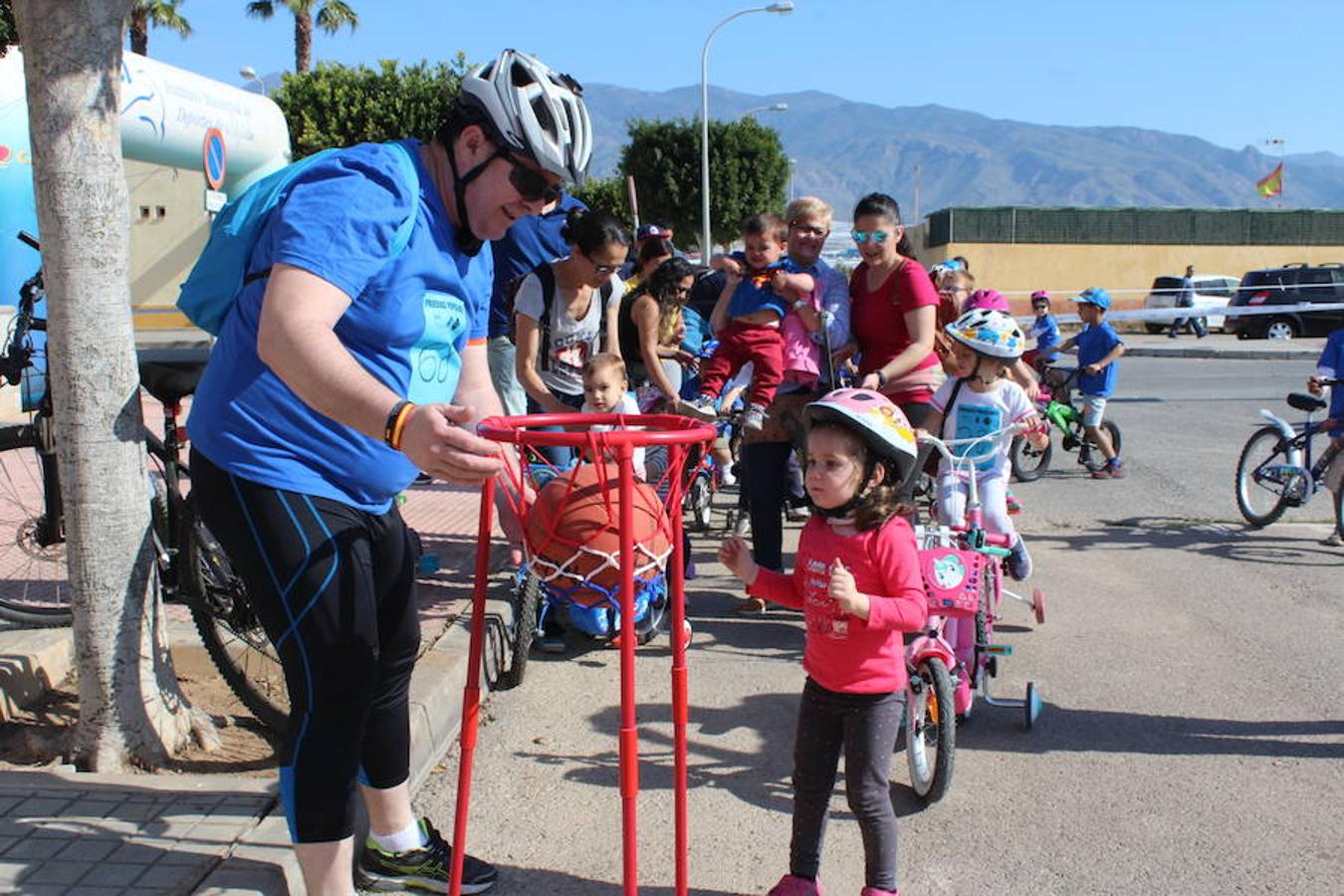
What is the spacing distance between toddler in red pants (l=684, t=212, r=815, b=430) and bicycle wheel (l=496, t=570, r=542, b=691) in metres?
1.56

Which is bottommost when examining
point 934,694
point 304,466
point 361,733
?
point 934,694

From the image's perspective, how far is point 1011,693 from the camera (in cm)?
504

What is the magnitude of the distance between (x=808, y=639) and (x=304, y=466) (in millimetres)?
1450

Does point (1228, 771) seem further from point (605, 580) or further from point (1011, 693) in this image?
point (605, 580)

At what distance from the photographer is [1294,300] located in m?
29.6

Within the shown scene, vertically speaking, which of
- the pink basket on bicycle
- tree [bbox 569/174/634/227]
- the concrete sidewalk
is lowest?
the concrete sidewalk

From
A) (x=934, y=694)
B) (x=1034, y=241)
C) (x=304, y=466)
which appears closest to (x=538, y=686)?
(x=934, y=694)

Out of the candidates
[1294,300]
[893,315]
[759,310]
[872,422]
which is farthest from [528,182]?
[1294,300]

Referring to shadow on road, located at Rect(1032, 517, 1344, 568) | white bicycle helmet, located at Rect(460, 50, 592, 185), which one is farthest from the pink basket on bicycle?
shadow on road, located at Rect(1032, 517, 1344, 568)

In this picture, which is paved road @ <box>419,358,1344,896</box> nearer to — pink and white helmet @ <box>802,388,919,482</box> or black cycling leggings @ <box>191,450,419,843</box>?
black cycling leggings @ <box>191,450,419,843</box>

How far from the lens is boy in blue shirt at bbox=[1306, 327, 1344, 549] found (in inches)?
307

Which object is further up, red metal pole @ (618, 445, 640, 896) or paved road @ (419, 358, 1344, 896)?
red metal pole @ (618, 445, 640, 896)

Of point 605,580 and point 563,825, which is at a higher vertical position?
point 605,580

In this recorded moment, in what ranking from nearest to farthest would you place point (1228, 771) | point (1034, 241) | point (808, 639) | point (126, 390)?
1. point (808, 639)
2. point (126, 390)
3. point (1228, 771)
4. point (1034, 241)
